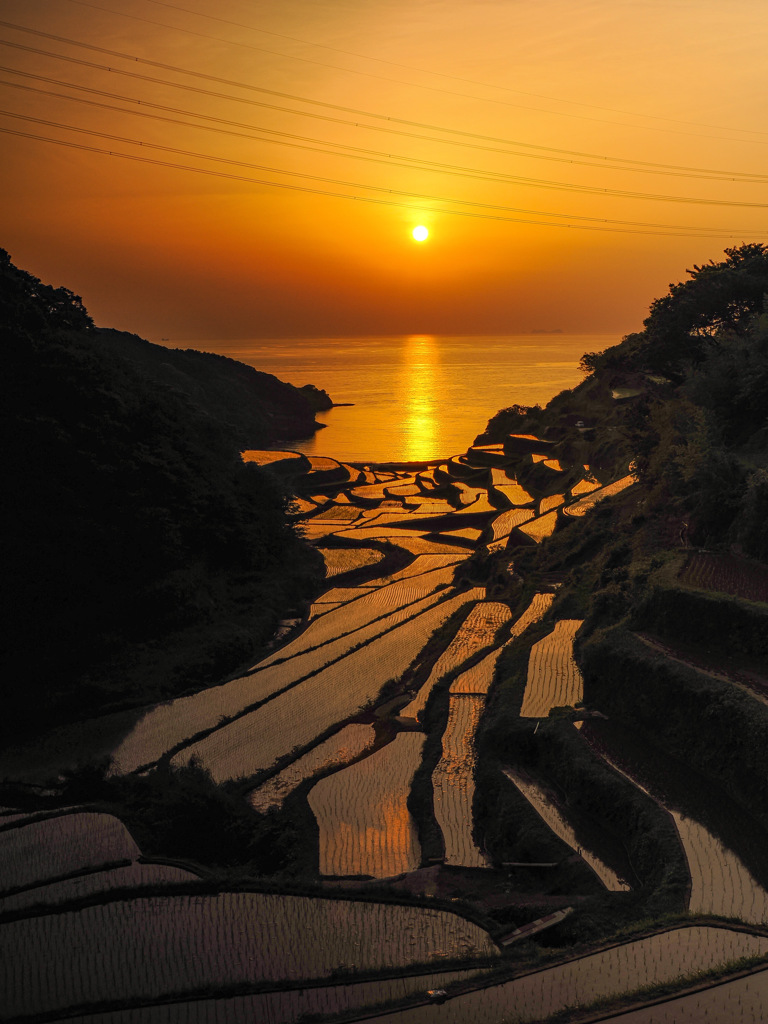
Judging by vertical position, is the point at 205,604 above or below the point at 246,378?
below

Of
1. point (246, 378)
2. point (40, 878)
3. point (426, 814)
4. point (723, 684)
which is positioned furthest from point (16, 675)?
point (246, 378)

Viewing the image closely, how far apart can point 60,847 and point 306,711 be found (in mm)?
5922

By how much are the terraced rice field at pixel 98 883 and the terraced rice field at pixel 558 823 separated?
16.4 ft

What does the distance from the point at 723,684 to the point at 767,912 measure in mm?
4046

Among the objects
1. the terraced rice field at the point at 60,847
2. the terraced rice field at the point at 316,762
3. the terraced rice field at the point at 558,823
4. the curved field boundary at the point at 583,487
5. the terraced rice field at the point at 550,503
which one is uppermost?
the curved field boundary at the point at 583,487

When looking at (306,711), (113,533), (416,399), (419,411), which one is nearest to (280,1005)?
(306,711)

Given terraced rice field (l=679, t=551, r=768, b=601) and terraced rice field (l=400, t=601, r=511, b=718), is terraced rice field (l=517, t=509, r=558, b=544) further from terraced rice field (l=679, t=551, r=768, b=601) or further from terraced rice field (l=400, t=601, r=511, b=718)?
terraced rice field (l=679, t=551, r=768, b=601)

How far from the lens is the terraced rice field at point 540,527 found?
99.6ft

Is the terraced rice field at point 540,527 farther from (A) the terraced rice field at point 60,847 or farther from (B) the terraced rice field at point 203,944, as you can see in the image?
(B) the terraced rice field at point 203,944

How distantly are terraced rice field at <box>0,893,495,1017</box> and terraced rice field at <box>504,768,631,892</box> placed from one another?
6.56 ft

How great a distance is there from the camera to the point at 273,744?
14.6 meters

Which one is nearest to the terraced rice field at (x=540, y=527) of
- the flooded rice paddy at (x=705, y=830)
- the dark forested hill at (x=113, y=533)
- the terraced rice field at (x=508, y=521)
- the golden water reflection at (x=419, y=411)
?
the terraced rice field at (x=508, y=521)

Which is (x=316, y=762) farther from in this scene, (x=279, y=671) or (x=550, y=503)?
(x=550, y=503)

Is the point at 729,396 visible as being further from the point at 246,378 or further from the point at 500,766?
the point at 246,378
